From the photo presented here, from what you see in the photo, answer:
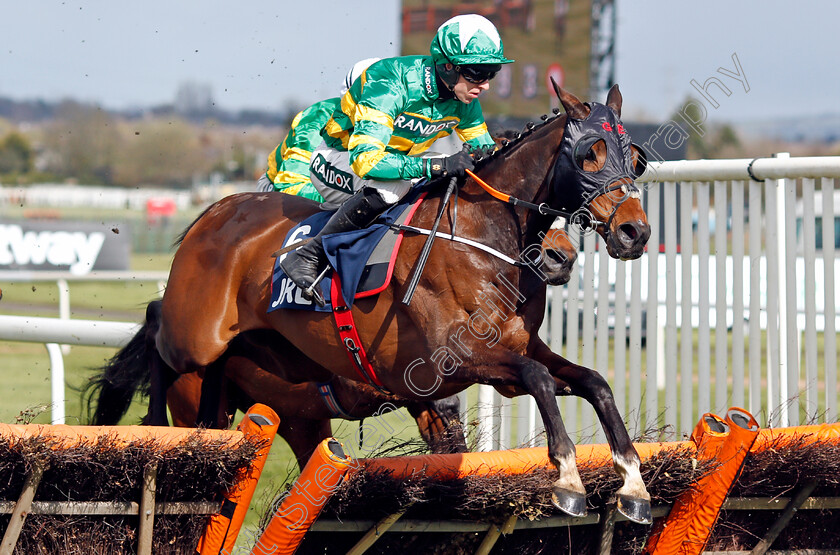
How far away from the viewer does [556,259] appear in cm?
346

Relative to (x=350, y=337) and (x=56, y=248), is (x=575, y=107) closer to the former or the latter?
(x=350, y=337)

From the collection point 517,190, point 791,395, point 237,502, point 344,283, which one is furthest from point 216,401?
point 791,395

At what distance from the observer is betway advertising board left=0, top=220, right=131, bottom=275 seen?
14703 mm

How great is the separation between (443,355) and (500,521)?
60 cm

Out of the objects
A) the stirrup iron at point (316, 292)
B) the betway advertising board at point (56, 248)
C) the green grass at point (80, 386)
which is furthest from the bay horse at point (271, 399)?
the betway advertising board at point (56, 248)

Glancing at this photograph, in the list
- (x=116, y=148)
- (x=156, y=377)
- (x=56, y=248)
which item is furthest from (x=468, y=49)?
(x=116, y=148)

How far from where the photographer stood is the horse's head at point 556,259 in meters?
3.42

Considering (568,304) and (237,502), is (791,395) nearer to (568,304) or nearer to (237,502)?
(568,304)

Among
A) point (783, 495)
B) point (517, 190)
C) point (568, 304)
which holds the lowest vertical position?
point (783, 495)

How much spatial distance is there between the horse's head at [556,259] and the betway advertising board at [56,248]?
40.2 ft

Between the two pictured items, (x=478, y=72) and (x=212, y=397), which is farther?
(x=212, y=397)

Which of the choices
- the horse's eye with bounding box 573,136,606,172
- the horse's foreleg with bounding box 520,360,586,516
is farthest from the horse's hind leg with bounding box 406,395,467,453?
the horse's eye with bounding box 573,136,606,172

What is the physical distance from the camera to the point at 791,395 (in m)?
4.14

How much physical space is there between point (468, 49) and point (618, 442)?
156cm
